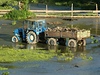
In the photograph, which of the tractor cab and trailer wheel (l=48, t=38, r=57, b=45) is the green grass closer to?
trailer wheel (l=48, t=38, r=57, b=45)

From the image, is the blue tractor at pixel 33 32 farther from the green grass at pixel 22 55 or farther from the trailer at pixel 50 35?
the green grass at pixel 22 55

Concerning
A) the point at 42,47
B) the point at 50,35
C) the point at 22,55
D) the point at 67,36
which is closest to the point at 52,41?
the point at 50,35

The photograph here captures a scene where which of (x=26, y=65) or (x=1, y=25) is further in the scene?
(x=1, y=25)

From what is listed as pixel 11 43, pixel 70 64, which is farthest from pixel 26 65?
pixel 11 43

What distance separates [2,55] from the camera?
22.9 metres

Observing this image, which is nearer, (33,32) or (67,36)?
(67,36)

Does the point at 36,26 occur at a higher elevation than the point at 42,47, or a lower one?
higher

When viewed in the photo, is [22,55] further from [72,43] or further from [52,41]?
[72,43]

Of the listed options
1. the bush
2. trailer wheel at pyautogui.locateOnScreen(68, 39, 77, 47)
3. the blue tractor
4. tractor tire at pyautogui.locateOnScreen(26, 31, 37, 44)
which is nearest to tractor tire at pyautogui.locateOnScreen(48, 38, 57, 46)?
the blue tractor

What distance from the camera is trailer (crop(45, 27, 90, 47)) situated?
25969 millimetres

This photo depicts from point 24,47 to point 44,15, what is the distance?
20708 mm

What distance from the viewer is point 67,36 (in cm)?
2614

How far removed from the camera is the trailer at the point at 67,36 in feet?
85.2

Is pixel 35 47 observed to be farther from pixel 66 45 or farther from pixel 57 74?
pixel 57 74
